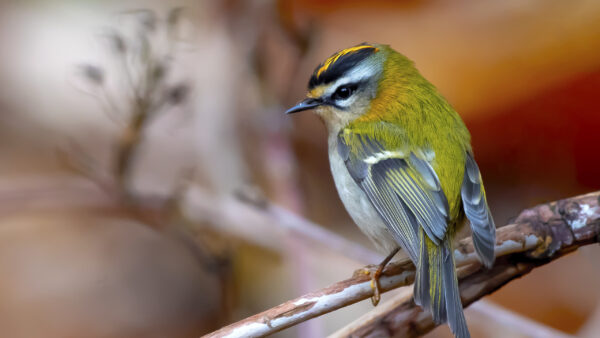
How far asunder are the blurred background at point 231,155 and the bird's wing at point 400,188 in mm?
589

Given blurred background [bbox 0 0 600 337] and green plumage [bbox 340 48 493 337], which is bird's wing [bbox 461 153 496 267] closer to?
green plumage [bbox 340 48 493 337]

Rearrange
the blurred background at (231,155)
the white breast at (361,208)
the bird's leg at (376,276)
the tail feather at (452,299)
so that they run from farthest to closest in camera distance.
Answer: the blurred background at (231,155) → the white breast at (361,208) → the bird's leg at (376,276) → the tail feather at (452,299)

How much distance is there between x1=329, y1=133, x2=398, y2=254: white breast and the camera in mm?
1206

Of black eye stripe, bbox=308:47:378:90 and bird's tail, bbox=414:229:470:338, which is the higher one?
black eye stripe, bbox=308:47:378:90

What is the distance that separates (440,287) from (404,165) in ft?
0.78

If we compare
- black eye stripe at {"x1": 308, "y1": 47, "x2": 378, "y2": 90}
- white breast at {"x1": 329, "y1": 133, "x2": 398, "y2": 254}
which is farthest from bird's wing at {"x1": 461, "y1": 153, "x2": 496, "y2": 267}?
black eye stripe at {"x1": 308, "y1": 47, "x2": 378, "y2": 90}

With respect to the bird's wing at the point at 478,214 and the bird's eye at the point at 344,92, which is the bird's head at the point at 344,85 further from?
the bird's wing at the point at 478,214

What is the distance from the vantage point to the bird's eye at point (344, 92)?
Result: 128cm

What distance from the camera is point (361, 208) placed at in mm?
1219

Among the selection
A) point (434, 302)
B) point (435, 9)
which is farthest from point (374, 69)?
point (435, 9)

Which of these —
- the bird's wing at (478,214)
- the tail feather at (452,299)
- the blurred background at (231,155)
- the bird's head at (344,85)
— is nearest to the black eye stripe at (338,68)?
the bird's head at (344,85)

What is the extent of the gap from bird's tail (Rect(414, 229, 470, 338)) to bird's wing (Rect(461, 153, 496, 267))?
0.20 feet

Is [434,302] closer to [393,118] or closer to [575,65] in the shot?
[393,118]

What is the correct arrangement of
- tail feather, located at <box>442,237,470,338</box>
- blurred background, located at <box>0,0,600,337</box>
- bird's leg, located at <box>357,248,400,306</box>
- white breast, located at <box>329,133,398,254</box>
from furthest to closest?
1. blurred background, located at <box>0,0,600,337</box>
2. white breast, located at <box>329,133,398,254</box>
3. bird's leg, located at <box>357,248,400,306</box>
4. tail feather, located at <box>442,237,470,338</box>
